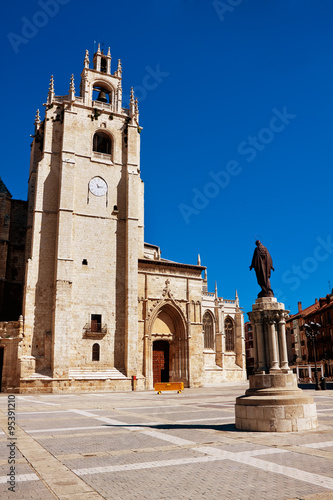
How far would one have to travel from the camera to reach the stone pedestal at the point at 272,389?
9.72 metres

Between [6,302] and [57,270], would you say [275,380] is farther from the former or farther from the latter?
[6,302]

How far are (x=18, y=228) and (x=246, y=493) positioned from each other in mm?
33322

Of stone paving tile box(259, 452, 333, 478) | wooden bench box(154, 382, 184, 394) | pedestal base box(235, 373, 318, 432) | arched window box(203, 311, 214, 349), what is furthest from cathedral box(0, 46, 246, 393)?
stone paving tile box(259, 452, 333, 478)

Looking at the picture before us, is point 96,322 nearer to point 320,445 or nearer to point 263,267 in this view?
point 263,267

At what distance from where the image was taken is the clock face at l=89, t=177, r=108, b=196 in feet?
106

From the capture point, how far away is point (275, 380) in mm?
10406

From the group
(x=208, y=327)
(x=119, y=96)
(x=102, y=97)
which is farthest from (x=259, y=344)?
(x=208, y=327)

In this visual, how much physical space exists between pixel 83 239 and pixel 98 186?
458 cm

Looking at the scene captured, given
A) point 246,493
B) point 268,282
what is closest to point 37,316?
point 268,282

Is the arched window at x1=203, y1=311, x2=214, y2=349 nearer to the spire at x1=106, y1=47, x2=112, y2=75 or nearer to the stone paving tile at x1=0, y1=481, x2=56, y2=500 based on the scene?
the spire at x1=106, y1=47, x2=112, y2=75

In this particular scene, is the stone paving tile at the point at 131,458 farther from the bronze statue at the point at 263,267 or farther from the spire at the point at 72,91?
the spire at the point at 72,91

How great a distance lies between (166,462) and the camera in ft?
21.9

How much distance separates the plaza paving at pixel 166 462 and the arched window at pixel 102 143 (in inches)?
1073

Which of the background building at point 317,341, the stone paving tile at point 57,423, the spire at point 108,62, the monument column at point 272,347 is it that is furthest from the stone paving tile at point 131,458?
the background building at point 317,341
